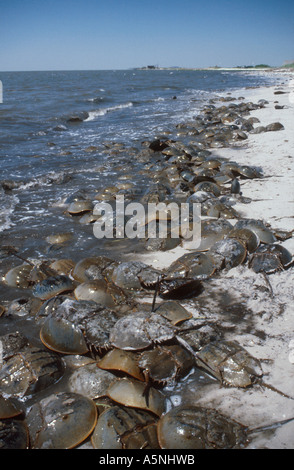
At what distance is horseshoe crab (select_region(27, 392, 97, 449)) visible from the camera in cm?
164

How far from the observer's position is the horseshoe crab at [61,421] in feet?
5.39

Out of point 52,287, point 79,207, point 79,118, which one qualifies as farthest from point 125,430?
point 79,118

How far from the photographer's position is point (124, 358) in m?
1.99

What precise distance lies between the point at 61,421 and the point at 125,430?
372mm

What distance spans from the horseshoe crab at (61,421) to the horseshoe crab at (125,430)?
6cm

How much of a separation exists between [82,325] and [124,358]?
43cm

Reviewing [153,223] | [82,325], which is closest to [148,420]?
[82,325]

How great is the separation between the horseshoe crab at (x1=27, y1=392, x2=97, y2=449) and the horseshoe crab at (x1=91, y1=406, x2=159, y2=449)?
64 millimetres

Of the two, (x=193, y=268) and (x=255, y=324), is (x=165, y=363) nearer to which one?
(x=255, y=324)

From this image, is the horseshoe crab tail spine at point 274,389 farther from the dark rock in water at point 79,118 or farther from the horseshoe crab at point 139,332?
Result: the dark rock in water at point 79,118

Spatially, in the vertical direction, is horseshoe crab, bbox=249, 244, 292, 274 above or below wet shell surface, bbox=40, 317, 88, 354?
above

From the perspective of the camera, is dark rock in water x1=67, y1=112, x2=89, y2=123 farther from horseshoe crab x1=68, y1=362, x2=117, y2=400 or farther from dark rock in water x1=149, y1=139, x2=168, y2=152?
horseshoe crab x1=68, y1=362, x2=117, y2=400

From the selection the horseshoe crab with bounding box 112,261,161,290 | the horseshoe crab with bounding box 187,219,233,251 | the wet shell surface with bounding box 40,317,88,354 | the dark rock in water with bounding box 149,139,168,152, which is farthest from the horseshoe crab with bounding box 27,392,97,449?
the dark rock in water with bounding box 149,139,168,152
